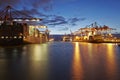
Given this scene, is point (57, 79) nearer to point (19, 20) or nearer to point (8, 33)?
point (8, 33)

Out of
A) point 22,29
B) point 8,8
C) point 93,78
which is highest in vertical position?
point 8,8

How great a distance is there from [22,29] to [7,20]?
8257 mm

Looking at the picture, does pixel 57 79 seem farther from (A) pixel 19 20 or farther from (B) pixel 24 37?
(A) pixel 19 20

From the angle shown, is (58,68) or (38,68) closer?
(38,68)

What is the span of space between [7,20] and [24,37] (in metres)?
9.98

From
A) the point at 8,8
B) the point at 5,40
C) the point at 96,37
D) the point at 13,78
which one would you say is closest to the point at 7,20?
the point at 8,8

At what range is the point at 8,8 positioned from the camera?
88.0 m

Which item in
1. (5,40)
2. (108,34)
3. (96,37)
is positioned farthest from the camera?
(108,34)

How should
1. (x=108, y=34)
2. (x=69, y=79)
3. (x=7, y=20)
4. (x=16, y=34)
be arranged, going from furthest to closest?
(x=108, y=34)
(x=7, y=20)
(x=16, y=34)
(x=69, y=79)

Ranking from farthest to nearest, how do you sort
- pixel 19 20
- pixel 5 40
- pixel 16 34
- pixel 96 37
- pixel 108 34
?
pixel 108 34 < pixel 96 37 < pixel 19 20 < pixel 16 34 < pixel 5 40

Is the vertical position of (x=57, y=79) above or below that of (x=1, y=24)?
below

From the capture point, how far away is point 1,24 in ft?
264

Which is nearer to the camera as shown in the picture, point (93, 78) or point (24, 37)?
point (93, 78)

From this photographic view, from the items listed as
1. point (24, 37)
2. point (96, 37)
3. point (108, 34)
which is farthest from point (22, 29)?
point (108, 34)
